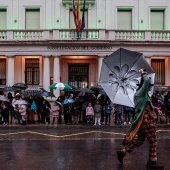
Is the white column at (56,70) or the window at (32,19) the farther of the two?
the window at (32,19)

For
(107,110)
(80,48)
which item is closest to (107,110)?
(107,110)

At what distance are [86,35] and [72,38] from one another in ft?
3.72

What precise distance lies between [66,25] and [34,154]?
71.6 feet

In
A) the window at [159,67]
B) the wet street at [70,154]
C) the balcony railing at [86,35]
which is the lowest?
the wet street at [70,154]

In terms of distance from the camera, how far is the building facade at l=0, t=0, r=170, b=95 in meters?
30.2

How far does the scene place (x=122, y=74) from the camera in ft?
51.4

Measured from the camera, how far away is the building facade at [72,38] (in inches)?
1188

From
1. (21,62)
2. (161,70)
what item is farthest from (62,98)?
(161,70)

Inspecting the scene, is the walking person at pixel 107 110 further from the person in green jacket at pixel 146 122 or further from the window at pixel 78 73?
the person in green jacket at pixel 146 122

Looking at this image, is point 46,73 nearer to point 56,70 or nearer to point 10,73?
point 56,70

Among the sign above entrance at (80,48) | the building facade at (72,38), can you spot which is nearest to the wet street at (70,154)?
the sign above entrance at (80,48)

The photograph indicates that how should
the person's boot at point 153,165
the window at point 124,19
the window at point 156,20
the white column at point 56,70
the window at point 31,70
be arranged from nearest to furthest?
the person's boot at point 153,165 < the white column at point 56,70 < the window at point 31,70 < the window at point 124,19 < the window at point 156,20

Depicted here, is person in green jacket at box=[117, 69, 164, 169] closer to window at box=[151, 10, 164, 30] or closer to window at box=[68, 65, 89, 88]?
window at box=[68, 65, 89, 88]

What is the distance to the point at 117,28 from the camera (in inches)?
1259
